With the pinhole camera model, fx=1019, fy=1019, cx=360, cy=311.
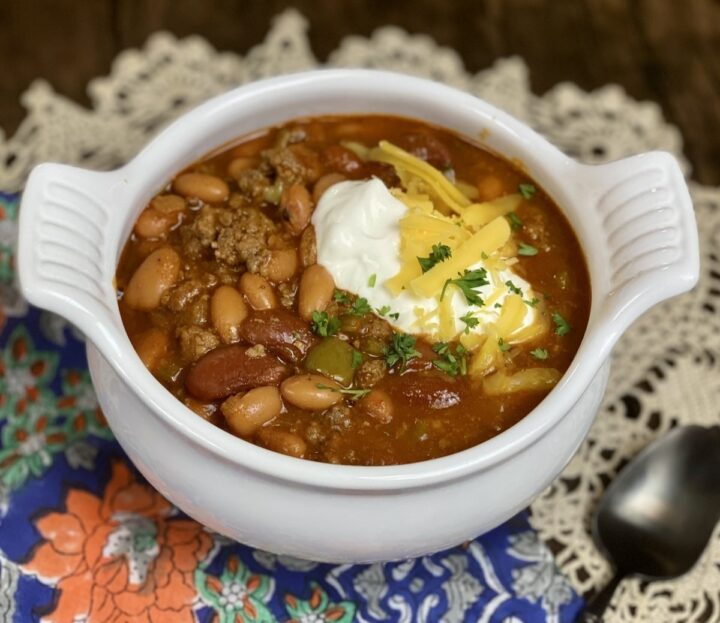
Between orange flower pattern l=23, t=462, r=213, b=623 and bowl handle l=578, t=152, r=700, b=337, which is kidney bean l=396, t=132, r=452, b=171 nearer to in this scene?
bowl handle l=578, t=152, r=700, b=337

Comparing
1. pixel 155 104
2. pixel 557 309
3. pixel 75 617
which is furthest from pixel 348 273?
pixel 155 104

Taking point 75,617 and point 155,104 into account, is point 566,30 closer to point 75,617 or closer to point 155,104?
point 155,104

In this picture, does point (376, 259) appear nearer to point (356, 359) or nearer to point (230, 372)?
point (356, 359)

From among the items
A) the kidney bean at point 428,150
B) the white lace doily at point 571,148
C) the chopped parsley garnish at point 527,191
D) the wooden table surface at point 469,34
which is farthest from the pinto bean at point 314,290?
the wooden table surface at point 469,34

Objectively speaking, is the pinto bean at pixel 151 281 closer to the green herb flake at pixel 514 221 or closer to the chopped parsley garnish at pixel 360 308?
the chopped parsley garnish at pixel 360 308

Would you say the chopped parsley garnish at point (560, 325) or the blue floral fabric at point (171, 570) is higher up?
the chopped parsley garnish at point (560, 325)
